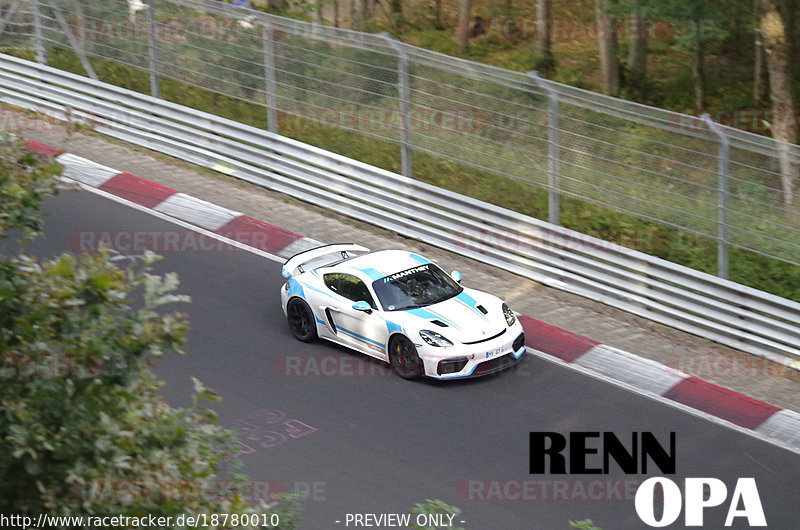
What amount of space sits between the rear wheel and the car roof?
641 millimetres

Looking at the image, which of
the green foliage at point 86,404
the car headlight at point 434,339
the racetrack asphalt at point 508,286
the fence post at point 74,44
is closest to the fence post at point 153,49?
the racetrack asphalt at point 508,286

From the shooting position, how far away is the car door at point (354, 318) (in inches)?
466

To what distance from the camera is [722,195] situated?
12.8 metres

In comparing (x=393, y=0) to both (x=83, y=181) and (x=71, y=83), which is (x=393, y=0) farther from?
(x=83, y=181)

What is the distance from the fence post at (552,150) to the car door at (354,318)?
366 centimetres

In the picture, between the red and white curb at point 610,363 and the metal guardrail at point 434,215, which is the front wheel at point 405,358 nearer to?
the red and white curb at point 610,363

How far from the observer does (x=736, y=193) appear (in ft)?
41.9

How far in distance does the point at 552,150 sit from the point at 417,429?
5170 mm

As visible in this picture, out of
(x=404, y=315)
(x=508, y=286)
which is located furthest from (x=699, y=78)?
(x=404, y=315)

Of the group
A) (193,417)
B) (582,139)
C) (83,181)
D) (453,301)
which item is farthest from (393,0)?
(193,417)

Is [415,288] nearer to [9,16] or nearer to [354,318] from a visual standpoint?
[354,318]

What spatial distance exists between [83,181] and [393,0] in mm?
14592

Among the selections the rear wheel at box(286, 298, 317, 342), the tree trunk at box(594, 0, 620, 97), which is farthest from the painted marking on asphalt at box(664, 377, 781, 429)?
the tree trunk at box(594, 0, 620, 97)

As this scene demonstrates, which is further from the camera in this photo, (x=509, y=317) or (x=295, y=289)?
(x=295, y=289)
